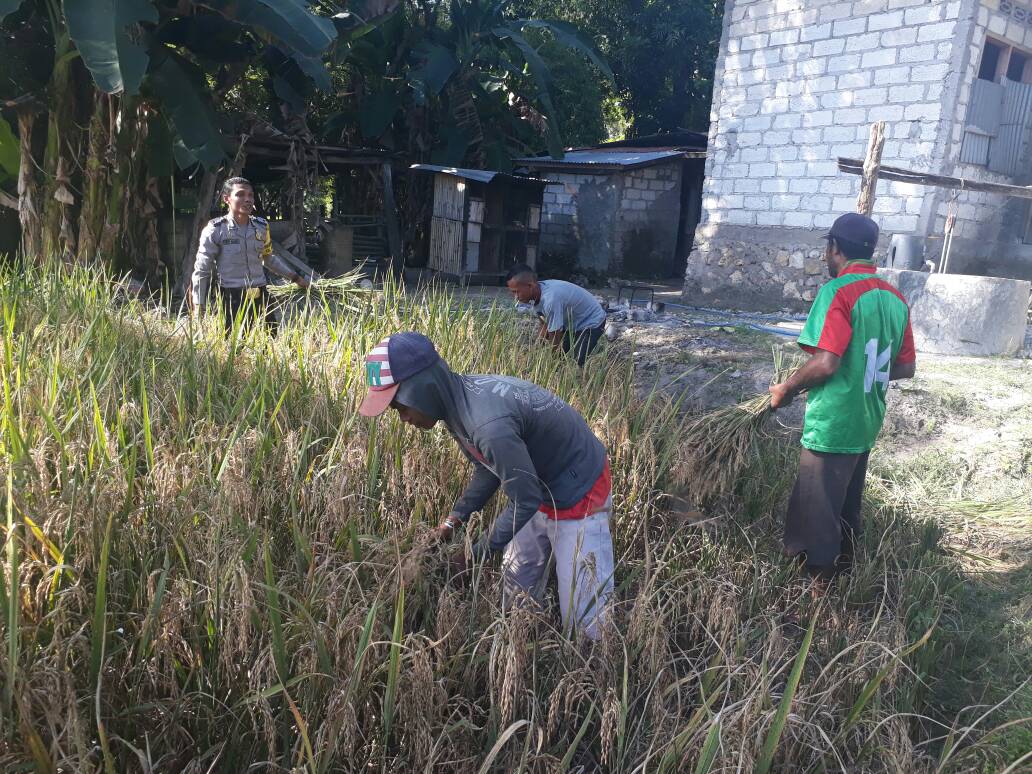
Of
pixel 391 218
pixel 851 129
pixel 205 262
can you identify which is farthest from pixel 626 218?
pixel 205 262

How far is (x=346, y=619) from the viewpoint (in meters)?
1.90

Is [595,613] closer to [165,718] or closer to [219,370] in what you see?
[165,718]

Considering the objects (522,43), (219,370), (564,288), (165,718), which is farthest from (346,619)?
(522,43)

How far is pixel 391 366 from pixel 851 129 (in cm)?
804

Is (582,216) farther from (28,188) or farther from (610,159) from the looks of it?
(28,188)

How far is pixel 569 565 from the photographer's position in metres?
2.39

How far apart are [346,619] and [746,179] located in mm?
8937

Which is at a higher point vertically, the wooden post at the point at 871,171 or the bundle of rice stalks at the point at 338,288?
the wooden post at the point at 871,171

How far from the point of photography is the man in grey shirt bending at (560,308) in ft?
15.1

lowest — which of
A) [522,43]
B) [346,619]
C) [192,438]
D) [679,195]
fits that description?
[346,619]

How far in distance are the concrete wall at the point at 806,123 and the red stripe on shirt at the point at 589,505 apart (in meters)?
6.87

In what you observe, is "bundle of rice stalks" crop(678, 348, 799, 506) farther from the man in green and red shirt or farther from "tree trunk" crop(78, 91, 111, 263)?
"tree trunk" crop(78, 91, 111, 263)

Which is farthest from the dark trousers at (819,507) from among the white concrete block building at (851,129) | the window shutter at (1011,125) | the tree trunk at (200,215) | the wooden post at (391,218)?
the wooden post at (391,218)

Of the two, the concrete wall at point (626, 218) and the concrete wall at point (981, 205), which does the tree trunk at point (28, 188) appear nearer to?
the concrete wall at point (626, 218)
